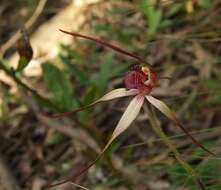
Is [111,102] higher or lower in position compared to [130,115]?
lower

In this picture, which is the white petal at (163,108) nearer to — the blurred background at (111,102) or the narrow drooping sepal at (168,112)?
the narrow drooping sepal at (168,112)

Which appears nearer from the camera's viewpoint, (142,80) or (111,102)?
(142,80)

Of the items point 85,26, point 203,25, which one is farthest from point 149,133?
point 85,26

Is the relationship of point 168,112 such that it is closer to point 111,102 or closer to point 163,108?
point 163,108

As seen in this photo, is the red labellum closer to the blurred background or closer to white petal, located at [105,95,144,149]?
white petal, located at [105,95,144,149]

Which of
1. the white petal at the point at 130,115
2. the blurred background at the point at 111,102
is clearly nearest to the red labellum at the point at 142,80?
the white petal at the point at 130,115

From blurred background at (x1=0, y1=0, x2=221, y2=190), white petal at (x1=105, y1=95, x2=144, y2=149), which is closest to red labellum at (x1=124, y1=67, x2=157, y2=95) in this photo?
white petal at (x1=105, y1=95, x2=144, y2=149)

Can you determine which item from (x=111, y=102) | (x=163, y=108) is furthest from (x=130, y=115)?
(x=111, y=102)

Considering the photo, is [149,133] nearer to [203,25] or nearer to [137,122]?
→ [137,122]
